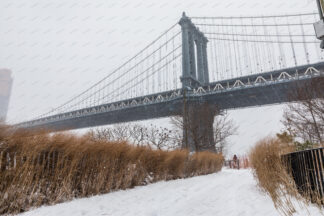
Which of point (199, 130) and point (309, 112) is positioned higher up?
point (199, 130)

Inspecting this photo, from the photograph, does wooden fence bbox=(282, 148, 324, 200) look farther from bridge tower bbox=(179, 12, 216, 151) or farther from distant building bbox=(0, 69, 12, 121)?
distant building bbox=(0, 69, 12, 121)

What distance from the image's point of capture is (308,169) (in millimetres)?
4195

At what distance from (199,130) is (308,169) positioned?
17403 millimetres

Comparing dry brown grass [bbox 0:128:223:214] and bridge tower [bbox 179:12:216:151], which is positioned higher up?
bridge tower [bbox 179:12:216:151]

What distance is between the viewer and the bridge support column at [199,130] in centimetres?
2027

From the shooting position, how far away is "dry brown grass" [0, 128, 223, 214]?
3670mm

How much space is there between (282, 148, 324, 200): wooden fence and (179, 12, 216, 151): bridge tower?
1217cm

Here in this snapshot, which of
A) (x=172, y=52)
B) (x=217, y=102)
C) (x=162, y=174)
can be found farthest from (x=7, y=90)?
(x=162, y=174)

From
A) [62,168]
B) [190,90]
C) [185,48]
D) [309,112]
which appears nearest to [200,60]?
[185,48]

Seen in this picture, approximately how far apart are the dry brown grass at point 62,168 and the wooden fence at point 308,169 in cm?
424

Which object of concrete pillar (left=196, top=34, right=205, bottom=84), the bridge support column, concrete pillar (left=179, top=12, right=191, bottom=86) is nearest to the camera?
the bridge support column

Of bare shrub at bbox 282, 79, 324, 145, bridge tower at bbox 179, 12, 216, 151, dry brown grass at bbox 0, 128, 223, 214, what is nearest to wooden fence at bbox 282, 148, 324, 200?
dry brown grass at bbox 0, 128, 223, 214

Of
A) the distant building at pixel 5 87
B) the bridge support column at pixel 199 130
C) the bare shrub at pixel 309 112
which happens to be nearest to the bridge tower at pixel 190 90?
the bridge support column at pixel 199 130

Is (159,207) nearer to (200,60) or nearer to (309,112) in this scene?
(309,112)
